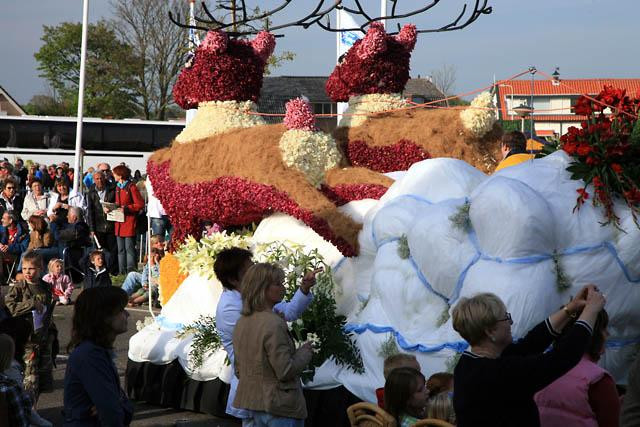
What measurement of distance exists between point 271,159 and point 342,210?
2.84ft

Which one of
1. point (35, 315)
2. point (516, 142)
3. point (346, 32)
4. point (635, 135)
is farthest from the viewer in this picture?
point (346, 32)

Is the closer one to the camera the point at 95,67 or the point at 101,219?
the point at 101,219

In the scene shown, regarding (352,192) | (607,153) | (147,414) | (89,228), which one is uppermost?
(607,153)

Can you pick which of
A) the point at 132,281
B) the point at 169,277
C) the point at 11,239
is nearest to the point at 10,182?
the point at 11,239

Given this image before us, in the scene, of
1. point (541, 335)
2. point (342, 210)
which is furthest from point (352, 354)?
point (541, 335)

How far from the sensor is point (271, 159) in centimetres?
852

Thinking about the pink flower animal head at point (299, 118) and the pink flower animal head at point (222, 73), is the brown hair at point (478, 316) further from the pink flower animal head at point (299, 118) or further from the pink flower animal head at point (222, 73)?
the pink flower animal head at point (222, 73)

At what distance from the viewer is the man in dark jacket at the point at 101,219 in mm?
16097

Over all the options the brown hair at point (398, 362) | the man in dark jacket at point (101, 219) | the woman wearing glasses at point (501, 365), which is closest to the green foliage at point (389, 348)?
the brown hair at point (398, 362)

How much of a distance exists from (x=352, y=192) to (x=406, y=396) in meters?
3.40

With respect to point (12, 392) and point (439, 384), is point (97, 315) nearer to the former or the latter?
point (12, 392)

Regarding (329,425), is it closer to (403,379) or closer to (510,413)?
(403,379)

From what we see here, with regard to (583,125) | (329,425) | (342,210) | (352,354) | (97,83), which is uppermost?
(97,83)

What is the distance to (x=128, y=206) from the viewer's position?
1565 cm
